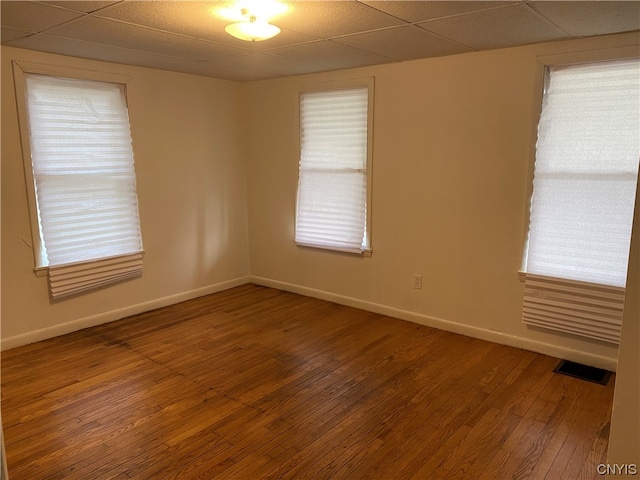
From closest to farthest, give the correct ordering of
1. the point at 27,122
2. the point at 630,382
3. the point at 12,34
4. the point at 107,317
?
the point at 630,382
the point at 12,34
the point at 27,122
the point at 107,317

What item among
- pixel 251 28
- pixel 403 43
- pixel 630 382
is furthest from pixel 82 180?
pixel 630 382

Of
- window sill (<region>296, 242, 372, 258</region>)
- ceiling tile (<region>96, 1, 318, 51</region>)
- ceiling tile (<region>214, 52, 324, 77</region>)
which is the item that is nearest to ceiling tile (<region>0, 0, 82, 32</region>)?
ceiling tile (<region>96, 1, 318, 51</region>)

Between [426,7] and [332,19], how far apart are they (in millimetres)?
542

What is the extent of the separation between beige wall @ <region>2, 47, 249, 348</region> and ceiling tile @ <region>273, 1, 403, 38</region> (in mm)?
1974

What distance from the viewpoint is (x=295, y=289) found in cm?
508

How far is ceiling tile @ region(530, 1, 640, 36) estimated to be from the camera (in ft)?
7.90

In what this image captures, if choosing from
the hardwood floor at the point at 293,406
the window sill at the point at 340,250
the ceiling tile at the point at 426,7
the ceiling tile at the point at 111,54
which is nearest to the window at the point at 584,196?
the hardwood floor at the point at 293,406

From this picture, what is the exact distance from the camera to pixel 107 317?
4168 millimetres

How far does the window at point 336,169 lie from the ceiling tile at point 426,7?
150 centimetres

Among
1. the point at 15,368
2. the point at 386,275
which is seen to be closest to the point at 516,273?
the point at 386,275

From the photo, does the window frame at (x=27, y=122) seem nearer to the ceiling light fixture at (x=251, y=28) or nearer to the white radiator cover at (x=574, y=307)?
the ceiling light fixture at (x=251, y=28)

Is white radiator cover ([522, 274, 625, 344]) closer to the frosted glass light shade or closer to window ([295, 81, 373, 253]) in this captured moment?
window ([295, 81, 373, 253])

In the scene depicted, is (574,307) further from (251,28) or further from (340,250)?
(251,28)

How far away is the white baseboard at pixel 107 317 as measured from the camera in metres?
3.64
